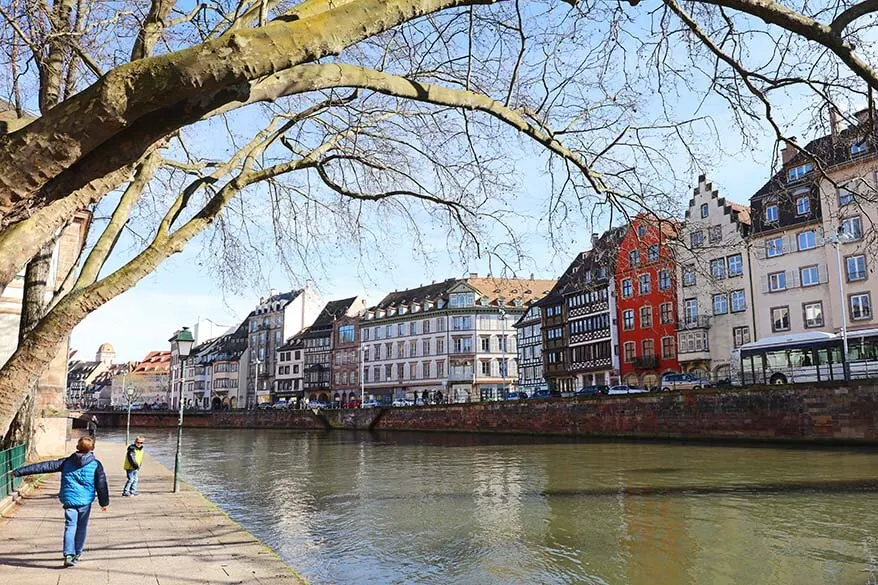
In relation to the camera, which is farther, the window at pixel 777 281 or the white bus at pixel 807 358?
the window at pixel 777 281

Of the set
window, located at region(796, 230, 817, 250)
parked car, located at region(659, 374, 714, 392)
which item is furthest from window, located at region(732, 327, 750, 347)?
window, located at region(796, 230, 817, 250)

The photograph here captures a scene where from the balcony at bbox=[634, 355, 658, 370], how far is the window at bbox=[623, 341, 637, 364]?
809mm

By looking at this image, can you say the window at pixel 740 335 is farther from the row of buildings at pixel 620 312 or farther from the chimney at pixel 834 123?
Answer: the chimney at pixel 834 123

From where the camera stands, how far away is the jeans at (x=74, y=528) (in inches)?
320

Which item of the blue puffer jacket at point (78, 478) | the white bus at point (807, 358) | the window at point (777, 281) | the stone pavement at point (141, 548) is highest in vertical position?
the window at point (777, 281)

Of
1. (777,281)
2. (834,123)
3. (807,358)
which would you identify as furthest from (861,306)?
(834,123)

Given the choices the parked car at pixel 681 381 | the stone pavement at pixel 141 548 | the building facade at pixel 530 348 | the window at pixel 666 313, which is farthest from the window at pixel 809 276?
the stone pavement at pixel 141 548

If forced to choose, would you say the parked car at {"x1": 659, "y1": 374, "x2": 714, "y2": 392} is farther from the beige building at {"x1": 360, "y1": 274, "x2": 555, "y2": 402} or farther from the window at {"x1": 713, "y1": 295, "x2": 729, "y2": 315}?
the beige building at {"x1": 360, "y1": 274, "x2": 555, "y2": 402}

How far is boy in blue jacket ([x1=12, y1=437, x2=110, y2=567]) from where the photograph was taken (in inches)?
321

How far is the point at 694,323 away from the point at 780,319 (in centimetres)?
609

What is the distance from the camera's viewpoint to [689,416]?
37.7 meters

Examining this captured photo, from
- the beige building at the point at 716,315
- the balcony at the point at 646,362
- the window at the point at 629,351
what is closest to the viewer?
the beige building at the point at 716,315

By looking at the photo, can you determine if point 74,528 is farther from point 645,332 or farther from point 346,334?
point 346,334

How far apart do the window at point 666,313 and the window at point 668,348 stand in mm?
1356
